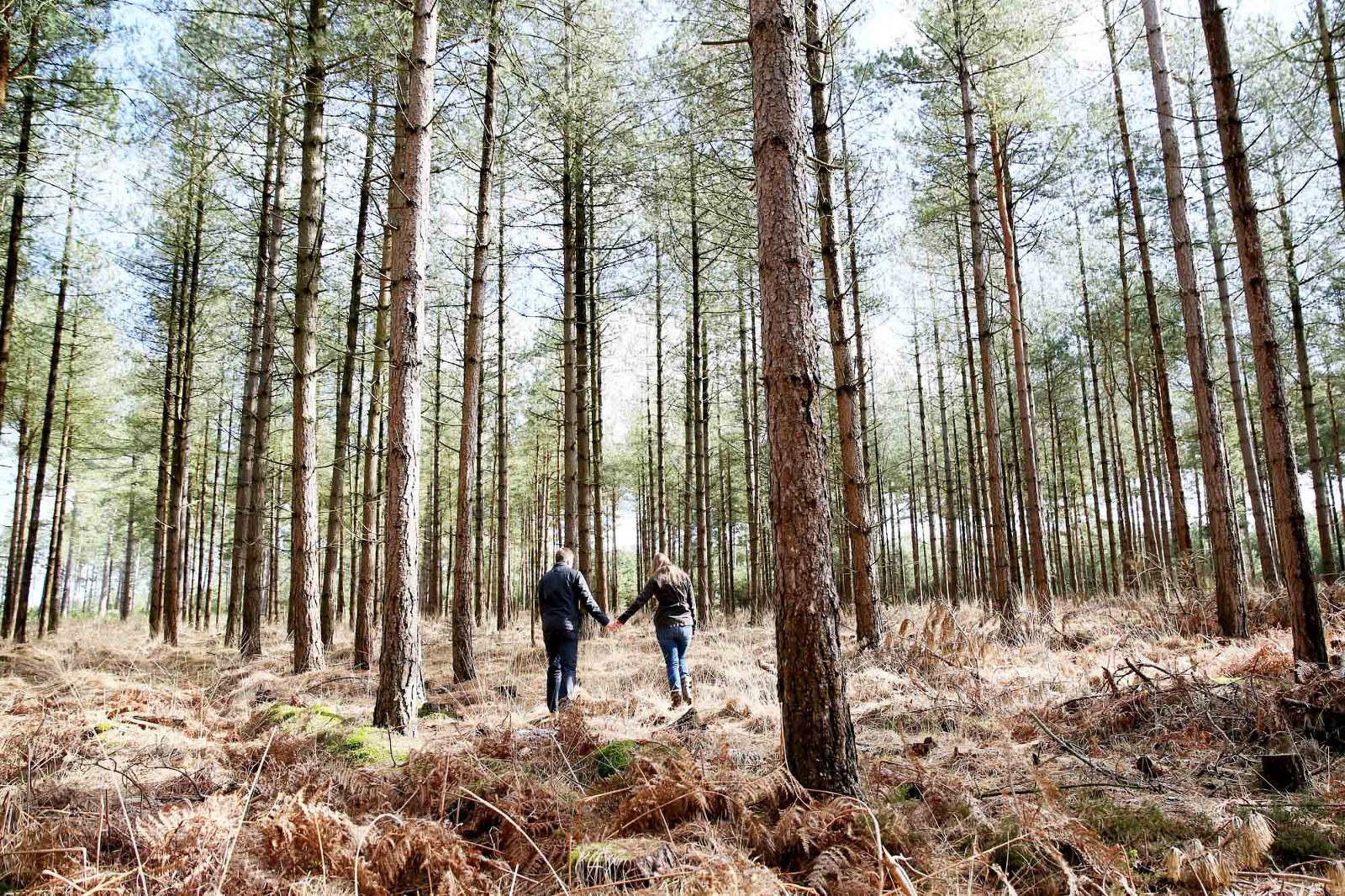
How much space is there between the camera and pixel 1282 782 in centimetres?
350

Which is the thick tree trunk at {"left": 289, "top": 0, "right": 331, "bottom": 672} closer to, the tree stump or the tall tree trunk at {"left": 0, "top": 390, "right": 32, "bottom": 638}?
the tree stump

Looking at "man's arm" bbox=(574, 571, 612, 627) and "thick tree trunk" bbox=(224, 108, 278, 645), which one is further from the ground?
"thick tree trunk" bbox=(224, 108, 278, 645)

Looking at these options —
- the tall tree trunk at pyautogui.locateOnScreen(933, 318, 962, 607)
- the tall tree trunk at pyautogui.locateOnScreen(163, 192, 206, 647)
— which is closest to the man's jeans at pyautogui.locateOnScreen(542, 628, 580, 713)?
the tall tree trunk at pyautogui.locateOnScreen(163, 192, 206, 647)

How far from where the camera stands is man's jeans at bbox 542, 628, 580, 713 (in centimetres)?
687

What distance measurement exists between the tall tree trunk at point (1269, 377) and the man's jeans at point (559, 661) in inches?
238

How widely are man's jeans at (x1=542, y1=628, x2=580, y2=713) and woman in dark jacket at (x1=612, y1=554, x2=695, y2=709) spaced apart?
1.62 ft

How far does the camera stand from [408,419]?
598 centimetres

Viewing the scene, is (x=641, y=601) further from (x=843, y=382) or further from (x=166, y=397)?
(x=166, y=397)

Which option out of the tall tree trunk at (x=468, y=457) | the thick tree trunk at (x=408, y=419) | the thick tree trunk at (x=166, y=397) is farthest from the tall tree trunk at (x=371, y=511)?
the thick tree trunk at (x=166, y=397)

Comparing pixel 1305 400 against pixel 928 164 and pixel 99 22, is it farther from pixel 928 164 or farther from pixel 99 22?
pixel 99 22

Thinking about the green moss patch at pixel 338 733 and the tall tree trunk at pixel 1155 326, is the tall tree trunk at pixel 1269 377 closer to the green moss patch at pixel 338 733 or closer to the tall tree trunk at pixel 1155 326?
the tall tree trunk at pixel 1155 326

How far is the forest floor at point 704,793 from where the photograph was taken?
2551mm

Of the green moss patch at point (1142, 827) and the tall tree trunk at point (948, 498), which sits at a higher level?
the tall tree trunk at point (948, 498)

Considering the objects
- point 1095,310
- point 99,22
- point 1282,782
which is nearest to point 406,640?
point 1282,782
